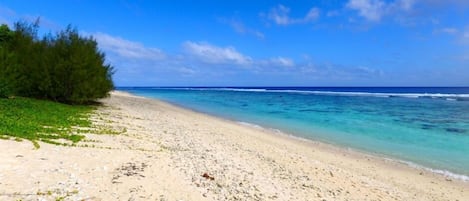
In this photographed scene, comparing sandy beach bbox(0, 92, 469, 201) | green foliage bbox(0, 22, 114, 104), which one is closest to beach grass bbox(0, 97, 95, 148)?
sandy beach bbox(0, 92, 469, 201)

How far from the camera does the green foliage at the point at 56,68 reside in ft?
73.8

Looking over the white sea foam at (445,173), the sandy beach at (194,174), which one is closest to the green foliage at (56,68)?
the sandy beach at (194,174)

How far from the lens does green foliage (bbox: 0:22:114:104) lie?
73.8ft

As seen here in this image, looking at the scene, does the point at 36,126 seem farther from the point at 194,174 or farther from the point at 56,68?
the point at 56,68

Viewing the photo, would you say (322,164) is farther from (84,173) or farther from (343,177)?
(84,173)

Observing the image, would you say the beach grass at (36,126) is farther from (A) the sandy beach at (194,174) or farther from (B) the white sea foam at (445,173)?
(B) the white sea foam at (445,173)

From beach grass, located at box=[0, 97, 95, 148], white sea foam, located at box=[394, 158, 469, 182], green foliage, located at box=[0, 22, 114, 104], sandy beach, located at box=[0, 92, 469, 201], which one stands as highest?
green foliage, located at box=[0, 22, 114, 104]

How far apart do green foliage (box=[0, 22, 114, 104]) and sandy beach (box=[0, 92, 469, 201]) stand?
39.6ft

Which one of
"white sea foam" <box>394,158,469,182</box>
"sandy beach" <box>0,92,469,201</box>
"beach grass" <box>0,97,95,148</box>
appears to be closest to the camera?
"sandy beach" <box>0,92,469,201</box>

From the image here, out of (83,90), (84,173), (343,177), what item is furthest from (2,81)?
(343,177)

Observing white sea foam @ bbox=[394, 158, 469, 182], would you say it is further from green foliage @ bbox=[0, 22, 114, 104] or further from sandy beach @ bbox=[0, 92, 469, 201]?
green foliage @ bbox=[0, 22, 114, 104]

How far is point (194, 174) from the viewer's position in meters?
8.12

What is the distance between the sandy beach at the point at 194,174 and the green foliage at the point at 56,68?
12082 mm

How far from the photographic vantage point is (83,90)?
23156mm
